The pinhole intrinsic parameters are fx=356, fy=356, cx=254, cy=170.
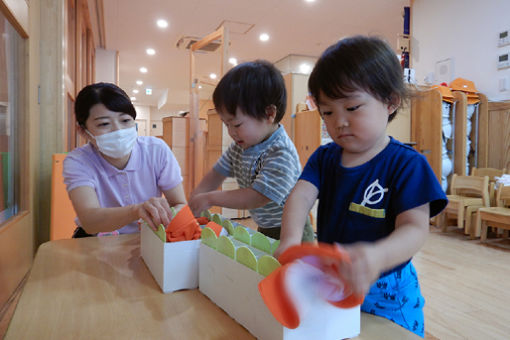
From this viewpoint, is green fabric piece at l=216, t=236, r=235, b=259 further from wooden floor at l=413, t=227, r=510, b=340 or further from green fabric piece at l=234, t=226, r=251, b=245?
wooden floor at l=413, t=227, r=510, b=340

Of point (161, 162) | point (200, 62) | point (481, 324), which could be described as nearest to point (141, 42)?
point (200, 62)

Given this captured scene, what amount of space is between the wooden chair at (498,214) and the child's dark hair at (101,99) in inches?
141

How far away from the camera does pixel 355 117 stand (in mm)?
622

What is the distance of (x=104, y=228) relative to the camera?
1.01m

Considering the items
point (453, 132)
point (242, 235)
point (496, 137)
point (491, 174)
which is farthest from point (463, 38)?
point (242, 235)

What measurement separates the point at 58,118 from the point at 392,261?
7.59 ft

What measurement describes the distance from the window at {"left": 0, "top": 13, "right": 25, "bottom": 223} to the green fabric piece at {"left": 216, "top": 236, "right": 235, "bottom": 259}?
4.63 feet

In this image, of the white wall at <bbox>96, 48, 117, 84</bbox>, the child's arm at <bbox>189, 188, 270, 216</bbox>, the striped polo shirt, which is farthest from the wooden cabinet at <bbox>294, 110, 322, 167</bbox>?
the white wall at <bbox>96, 48, 117, 84</bbox>

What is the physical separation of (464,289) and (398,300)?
2093 mm

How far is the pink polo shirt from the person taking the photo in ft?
3.88

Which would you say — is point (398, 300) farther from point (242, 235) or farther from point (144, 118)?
point (144, 118)

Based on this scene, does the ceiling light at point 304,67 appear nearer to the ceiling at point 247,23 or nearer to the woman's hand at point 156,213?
the ceiling at point 247,23

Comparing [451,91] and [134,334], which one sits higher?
[451,91]

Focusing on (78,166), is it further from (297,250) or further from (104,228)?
(297,250)
